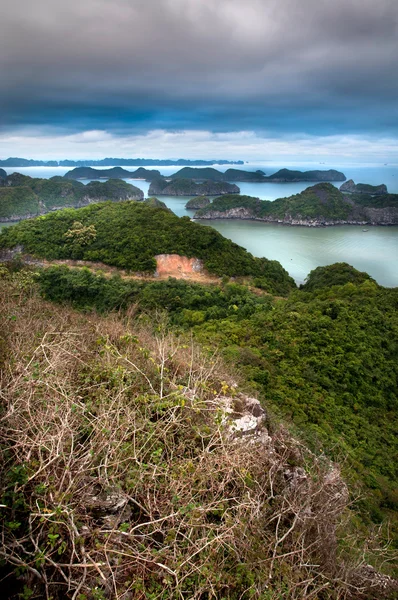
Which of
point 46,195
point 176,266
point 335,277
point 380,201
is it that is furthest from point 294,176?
point 176,266

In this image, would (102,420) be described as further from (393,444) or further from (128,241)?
(128,241)

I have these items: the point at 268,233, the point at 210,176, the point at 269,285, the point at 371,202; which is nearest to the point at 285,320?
the point at 269,285

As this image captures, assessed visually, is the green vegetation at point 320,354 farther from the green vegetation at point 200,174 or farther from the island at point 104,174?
the island at point 104,174

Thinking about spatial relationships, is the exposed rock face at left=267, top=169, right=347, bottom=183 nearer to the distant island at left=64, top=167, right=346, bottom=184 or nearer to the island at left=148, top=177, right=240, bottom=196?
the distant island at left=64, top=167, right=346, bottom=184

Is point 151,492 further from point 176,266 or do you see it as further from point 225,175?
point 225,175

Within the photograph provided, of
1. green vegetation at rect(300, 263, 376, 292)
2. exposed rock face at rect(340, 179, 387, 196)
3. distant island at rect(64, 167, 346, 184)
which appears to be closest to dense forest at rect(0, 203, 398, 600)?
green vegetation at rect(300, 263, 376, 292)

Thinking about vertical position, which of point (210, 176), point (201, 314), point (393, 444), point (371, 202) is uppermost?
point (210, 176)
